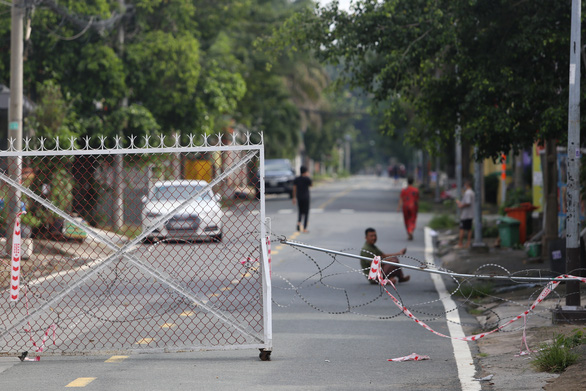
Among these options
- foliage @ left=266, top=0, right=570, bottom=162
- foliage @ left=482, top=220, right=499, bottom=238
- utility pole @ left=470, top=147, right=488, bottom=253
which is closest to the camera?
foliage @ left=266, top=0, right=570, bottom=162

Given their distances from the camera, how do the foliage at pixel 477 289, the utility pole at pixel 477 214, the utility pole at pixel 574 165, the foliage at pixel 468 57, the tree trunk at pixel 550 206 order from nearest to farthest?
the utility pole at pixel 574 165 → the foliage at pixel 468 57 → the foliage at pixel 477 289 → the tree trunk at pixel 550 206 → the utility pole at pixel 477 214

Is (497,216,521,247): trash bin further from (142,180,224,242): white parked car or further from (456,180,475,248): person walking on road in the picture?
(142,180,224,242): white parked car

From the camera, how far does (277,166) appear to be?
4500 centimetres

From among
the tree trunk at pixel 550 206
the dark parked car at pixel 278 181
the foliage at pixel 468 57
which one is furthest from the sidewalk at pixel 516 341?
the dark parked car at pixel 278 181

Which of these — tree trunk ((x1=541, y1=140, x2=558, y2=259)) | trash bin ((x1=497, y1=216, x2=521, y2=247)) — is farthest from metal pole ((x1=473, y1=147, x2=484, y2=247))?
tree trunk ((x1=541, y1=140, x2=558, y2=259))

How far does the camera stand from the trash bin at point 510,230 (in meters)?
19.7

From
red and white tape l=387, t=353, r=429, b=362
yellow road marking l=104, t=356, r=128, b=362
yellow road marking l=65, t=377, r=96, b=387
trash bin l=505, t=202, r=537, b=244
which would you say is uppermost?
trash bin l=505, t=202, r=537, b=244

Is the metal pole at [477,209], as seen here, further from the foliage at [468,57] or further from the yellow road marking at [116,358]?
the yellow road marking at [116,358]

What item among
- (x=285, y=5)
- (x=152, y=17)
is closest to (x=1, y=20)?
(x=152, y=17)

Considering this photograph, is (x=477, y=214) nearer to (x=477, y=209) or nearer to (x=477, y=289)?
(x=477, y=209)

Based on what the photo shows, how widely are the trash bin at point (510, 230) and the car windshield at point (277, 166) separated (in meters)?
25.2

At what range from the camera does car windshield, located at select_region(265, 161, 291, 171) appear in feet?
147

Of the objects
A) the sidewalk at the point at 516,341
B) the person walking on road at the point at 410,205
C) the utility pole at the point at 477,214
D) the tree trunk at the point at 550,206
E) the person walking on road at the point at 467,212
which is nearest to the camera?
the sidewalk at the point at 516,341

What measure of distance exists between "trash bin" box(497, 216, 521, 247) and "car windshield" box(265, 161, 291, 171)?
25.2m
